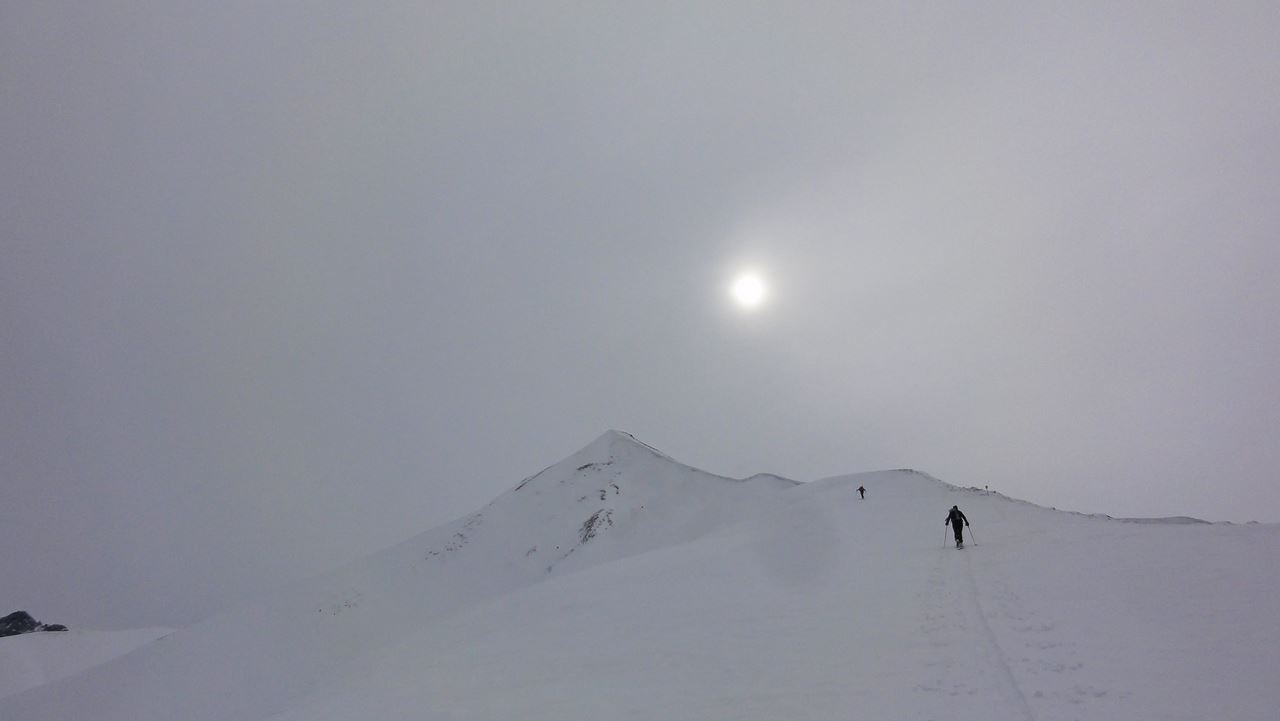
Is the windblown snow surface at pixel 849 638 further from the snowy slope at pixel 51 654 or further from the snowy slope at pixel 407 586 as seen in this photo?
the snowy slope at pixel 51 654

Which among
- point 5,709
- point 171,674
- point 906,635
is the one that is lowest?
point 5,709

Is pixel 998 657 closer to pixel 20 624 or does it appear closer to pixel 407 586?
pixel 407 586

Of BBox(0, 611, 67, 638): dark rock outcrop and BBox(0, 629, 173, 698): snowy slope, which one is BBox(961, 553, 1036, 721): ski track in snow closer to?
BBox(0, 629, 173, 698): snowy slope

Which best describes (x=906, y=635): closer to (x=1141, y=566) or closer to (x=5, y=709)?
(x=1141, y=566)

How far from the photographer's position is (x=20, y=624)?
7525 cm

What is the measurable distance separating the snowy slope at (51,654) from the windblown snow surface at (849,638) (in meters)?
23.7

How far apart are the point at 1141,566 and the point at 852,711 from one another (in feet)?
32.0

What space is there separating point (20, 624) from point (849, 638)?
101m

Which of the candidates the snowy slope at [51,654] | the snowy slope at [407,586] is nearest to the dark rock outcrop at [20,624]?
the snowy slope at [51,654]

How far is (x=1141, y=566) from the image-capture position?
14.8 m

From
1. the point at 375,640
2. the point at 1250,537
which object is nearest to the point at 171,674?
the point at 375,640

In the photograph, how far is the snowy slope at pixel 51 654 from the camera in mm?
55656

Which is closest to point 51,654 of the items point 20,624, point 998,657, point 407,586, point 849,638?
point 20,624

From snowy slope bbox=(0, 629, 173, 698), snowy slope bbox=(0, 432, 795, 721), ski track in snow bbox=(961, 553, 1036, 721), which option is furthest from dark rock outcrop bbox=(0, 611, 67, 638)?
ski track in snow bbox=(961, 553, 1036, 721)
